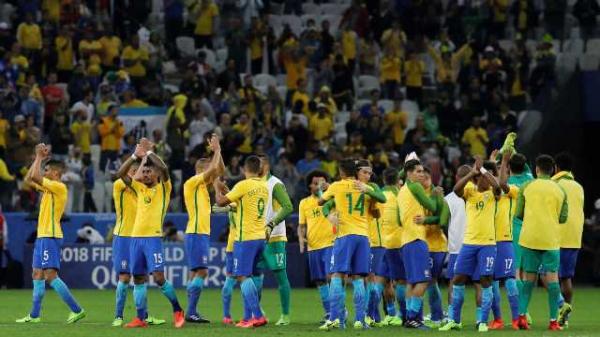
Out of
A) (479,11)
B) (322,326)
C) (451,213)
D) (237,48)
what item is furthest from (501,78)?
(322,326)

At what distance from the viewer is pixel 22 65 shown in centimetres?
3866

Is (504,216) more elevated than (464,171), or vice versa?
(464,171)

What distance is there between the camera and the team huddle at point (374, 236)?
21578 mm

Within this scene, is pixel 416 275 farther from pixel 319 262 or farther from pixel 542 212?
pixel 319 262

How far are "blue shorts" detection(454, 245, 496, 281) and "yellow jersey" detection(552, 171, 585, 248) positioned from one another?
1867 millimetres

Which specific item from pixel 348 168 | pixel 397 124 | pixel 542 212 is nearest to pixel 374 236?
pixel 348 168

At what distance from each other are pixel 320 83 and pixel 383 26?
3.21 meters

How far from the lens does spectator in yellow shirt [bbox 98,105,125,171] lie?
37.0 metres

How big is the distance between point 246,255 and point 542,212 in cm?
433

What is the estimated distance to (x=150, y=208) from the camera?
877 inches

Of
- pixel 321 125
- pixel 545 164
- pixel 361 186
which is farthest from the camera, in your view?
pixel 321 125

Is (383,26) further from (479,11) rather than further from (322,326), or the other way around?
(322,326)

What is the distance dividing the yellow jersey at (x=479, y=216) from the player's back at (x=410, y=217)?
669 mm

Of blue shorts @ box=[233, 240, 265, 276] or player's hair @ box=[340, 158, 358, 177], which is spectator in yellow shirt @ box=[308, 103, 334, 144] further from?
player's hair @ box=[340, 158, 358, 177]
